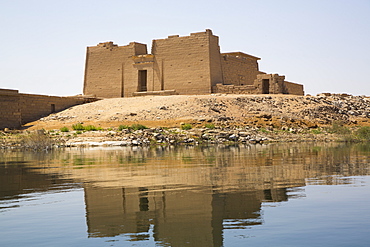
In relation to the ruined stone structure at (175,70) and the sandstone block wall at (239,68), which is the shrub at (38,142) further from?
the sandstone block wall at (239,68)

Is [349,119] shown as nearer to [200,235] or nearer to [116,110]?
[116,110]

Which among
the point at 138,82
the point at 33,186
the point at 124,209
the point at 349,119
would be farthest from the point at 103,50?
the point at 124,209

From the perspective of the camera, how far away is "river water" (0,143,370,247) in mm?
5410

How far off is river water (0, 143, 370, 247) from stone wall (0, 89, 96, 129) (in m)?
22.1

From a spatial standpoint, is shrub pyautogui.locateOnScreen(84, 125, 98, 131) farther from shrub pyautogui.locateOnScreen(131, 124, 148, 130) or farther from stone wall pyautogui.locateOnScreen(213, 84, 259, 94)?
stone wall pyautogui.locateOnScreen(213, 84, 259, 94)

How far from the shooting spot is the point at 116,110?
34.8m

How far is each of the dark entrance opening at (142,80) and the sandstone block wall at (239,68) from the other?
6412 mm

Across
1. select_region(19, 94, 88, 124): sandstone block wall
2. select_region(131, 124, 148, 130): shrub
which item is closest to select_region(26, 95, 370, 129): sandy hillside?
select_region(19, 94, 88, 124): sandstone block wall

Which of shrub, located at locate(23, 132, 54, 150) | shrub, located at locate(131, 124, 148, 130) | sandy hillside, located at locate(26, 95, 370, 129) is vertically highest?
sandy hillside, located at locate(26, 95, 370, 129)

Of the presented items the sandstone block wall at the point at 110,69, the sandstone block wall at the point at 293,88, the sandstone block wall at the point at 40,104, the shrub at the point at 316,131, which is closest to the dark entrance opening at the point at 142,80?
the sandstone block wall at the point at 110,69

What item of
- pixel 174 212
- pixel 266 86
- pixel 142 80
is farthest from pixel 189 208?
pixel 142 80

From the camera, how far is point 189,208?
274 inches

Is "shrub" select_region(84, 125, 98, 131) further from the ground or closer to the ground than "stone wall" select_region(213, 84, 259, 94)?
closer to the ground

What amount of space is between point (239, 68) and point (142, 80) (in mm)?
7830
